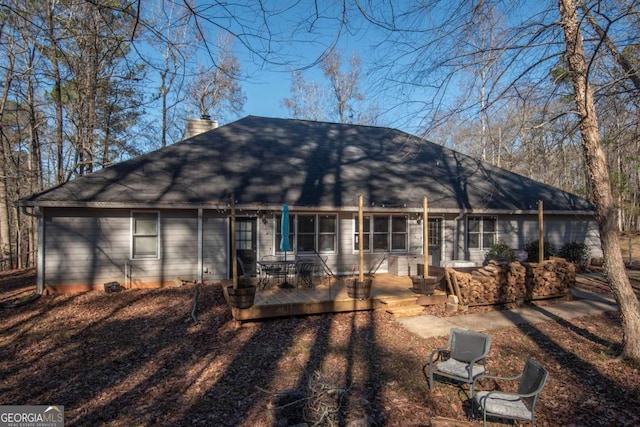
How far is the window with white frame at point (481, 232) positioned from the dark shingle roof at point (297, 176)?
81cm

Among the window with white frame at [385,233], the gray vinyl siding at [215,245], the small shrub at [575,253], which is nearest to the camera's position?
the gray vinyl siding at [215,245]

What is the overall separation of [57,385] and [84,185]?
6536 mm

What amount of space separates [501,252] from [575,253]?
3.36 meters

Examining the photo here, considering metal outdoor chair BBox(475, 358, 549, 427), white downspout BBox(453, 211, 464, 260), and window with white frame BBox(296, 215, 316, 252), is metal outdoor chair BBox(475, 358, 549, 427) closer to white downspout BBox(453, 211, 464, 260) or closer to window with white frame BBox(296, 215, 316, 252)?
window with white frame BBox(296, 215, 316, 252)

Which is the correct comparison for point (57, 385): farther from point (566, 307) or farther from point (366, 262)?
point (566, 307)

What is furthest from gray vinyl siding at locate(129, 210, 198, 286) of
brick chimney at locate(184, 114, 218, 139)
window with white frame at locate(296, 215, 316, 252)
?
brick chimney at locate(184, 114, 218, 139)

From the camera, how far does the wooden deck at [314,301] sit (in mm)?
7484

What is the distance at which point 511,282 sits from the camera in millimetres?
8805

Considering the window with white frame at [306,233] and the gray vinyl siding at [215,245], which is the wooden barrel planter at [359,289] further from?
the gray vinyl siding at [215,245]

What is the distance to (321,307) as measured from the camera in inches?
312

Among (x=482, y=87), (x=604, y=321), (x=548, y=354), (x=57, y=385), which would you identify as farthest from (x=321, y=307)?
(x=604, y=321)

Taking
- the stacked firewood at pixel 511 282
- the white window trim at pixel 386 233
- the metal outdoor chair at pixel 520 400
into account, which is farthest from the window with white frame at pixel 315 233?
the metal outdoor chair at pixel 520 400

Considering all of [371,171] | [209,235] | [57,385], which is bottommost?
[57,385]

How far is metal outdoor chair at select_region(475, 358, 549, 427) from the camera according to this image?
11.8 feet
